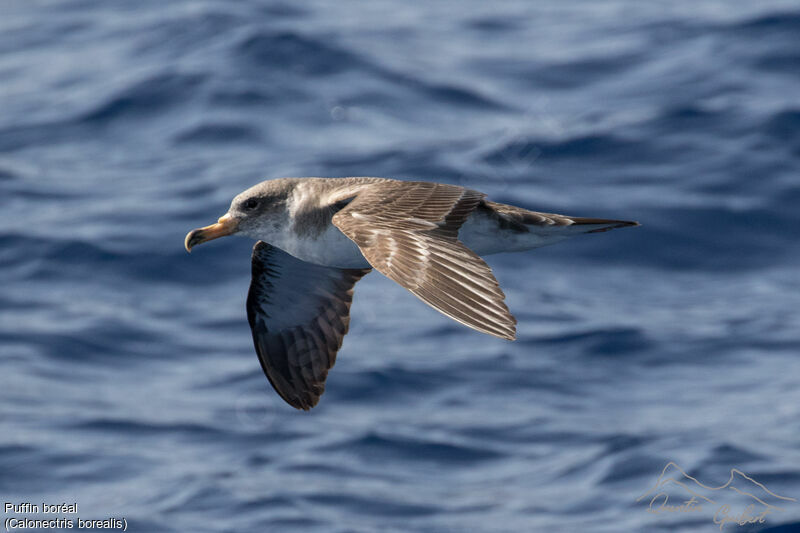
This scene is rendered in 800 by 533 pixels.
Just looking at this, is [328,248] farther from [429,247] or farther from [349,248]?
[429,247]

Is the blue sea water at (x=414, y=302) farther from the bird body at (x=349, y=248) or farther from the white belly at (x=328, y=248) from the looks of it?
the white belly at (x=328, y=248)

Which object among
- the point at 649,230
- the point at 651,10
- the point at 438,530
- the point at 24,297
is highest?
the point at 651,10

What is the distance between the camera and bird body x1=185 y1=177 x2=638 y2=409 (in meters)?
6.61

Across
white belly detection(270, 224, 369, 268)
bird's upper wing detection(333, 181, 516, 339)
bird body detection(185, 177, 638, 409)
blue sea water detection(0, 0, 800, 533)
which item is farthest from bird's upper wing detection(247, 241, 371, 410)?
blue sea water detection(0, 0, 800, 533)

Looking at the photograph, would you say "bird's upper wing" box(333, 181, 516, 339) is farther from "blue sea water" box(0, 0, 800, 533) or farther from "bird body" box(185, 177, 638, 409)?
"blue sea water" box(0, 0, 800, 533)

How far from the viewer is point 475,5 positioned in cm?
2703

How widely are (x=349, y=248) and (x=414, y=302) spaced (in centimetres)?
874

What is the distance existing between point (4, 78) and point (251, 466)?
1240cm

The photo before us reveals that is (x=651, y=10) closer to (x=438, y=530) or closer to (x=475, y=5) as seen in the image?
(x=475, y=5)

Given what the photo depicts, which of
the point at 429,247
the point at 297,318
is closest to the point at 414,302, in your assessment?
the point at 297,318

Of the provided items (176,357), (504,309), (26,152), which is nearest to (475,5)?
(26,152)

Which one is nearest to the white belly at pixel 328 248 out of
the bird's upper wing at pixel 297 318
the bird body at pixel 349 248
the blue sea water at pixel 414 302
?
the bird body at pixel 349 248

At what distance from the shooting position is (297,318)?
363 inches

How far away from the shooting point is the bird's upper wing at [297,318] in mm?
9031
